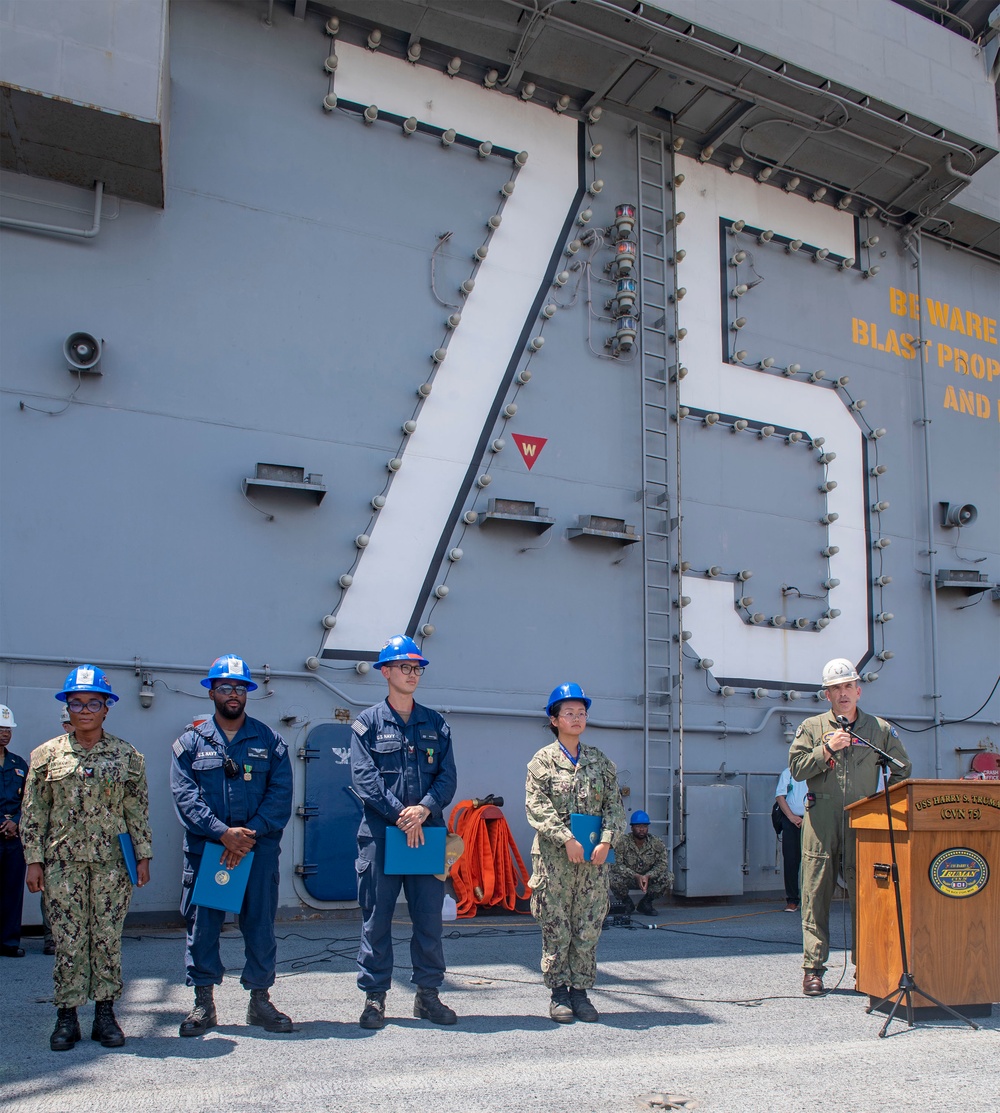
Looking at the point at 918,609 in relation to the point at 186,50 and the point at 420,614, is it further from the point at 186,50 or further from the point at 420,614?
the point at 186,50

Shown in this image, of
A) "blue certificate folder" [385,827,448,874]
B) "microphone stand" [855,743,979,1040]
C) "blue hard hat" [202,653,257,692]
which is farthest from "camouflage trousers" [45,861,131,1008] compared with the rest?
"microphone stand" [855,743,979,1040]

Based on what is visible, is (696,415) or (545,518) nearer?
(545,518)

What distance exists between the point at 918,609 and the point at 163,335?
888cm

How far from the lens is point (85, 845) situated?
4559mm

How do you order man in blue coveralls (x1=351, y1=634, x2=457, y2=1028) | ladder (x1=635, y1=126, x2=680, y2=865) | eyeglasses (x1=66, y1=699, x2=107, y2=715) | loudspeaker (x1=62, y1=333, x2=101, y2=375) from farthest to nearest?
ladder (x1=635, y1=126, x2=680, y2=865) < loudspeaker (x1=62, y1=333, x2=101, y2=375) < man in blue coveralls (x1=351, y1=634, x2=457, y2=1028) < eyeglasses (x1=66, y1=699, x2=107, y2=715)

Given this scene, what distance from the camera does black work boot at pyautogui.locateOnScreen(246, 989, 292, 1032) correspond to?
14.9ft

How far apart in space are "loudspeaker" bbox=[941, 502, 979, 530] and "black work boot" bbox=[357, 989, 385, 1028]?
1000cm

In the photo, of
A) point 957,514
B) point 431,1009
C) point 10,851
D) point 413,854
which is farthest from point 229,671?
point 957,514

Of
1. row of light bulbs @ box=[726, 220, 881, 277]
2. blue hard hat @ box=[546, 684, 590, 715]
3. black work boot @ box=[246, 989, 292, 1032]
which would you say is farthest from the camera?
row of light bulbs @ box=[726, 220, 881, 277]

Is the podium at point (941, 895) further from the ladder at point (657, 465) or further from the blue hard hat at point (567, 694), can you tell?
the ladder at point (657, 465)

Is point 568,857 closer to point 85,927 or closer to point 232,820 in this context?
point 232,820

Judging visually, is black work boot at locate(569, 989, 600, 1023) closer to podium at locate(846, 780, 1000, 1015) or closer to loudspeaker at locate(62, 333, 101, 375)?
podium at locate(846, 780, 1000, 1015)

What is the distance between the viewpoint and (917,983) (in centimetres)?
480

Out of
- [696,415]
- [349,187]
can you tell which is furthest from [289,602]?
[696,415]
